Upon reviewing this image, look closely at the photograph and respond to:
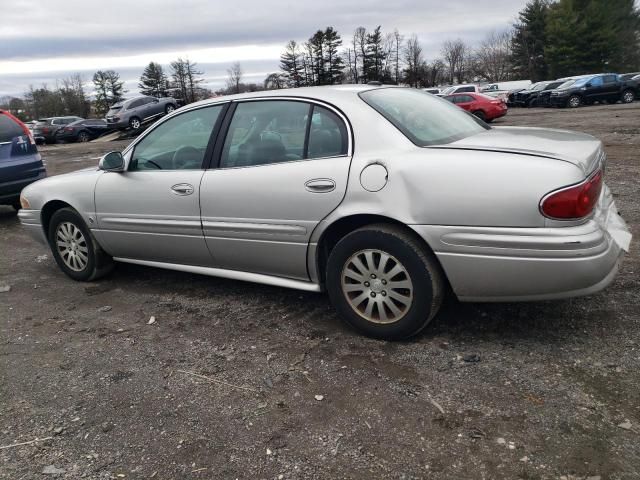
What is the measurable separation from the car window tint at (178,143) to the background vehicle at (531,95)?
30153 mm

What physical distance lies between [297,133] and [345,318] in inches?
48.0

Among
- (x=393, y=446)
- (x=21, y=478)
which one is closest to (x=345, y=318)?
(x=393, y=446)

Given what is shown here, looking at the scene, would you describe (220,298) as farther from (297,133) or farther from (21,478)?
Result: (21,478)

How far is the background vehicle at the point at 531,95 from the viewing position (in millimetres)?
30844

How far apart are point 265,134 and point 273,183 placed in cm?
40

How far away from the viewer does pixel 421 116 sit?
3.56 m

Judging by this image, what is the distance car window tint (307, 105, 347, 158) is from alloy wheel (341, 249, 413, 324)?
2.14 feet

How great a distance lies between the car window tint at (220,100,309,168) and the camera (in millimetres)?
3480

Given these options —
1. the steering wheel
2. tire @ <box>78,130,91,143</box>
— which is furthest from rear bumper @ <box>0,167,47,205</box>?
tire @ <box>78,130,91,143</box>

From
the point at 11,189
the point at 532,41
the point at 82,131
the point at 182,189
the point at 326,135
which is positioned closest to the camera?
the point at 326,135

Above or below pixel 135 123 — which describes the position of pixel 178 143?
above

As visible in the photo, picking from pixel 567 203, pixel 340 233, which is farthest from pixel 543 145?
pixel 340 233

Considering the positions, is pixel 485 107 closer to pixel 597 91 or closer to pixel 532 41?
pixel 597 91

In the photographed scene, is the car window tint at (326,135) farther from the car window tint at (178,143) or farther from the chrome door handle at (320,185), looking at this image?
the car window tint at (178,143)
